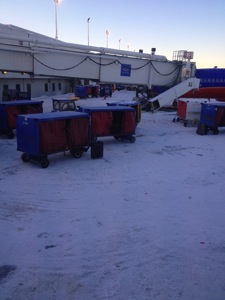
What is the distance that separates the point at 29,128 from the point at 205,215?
9.14 meters

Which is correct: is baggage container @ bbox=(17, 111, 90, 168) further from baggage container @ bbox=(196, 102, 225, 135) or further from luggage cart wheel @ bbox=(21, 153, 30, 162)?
baggage container @ bbox=(196, 102, 225, 135)

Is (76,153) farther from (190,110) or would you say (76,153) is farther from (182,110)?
(182,110)

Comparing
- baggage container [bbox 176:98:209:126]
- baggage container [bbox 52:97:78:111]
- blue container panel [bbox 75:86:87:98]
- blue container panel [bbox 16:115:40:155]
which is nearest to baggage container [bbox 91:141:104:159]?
blue container panel [bbox 16:115:40:155]

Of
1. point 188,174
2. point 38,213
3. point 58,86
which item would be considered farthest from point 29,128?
point 58,86

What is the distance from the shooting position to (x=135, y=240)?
8.01 m

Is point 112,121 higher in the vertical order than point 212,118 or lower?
lower

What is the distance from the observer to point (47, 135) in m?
14.2

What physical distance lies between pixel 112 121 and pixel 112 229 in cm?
1182

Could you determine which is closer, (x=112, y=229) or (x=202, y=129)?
(x=112, y=229)

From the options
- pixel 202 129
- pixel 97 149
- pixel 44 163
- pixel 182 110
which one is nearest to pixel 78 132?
pixel 97 149

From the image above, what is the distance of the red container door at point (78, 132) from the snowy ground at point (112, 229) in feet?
3.28

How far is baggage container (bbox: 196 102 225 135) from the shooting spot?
22.1 metres

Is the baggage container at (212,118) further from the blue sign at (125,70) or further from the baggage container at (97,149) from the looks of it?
the baggage container at (97,149)

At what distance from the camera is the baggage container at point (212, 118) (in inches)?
870
